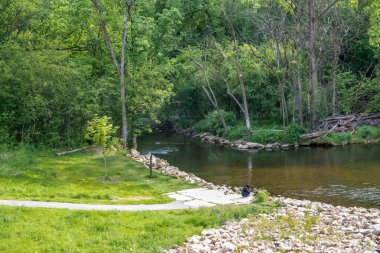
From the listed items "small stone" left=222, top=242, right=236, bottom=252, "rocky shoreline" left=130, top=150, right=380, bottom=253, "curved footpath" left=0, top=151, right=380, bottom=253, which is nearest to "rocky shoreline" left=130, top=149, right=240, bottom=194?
"curved footpath" left=0, top=151, right=380, bottom=253

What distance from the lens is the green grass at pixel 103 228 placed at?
591 inches

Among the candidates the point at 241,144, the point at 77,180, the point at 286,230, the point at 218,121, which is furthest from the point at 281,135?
the point at 286,230

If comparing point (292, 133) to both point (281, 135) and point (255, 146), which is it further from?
point (255, 146)

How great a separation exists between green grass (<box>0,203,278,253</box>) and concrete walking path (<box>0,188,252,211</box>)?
94 cm

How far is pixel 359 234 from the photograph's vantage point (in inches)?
643

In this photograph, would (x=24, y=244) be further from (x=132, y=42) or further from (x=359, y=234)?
(x=132, y=42)

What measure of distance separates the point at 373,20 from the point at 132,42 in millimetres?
18527

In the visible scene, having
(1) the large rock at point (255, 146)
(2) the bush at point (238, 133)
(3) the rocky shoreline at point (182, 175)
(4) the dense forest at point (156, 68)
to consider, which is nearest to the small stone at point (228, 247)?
(3) the rocky shoreline at point (182, 175)

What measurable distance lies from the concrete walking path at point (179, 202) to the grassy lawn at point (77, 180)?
2.16ft

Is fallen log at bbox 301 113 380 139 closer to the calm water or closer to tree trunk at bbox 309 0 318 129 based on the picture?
tree trunk at bbox 309 0 318 129

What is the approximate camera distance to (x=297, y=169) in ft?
109

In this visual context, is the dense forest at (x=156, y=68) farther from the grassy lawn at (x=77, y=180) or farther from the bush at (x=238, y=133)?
the grassy lawn at (x=77, y=180)

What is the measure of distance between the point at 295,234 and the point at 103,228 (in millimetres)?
6145

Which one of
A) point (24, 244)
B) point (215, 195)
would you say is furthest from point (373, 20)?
point (24, 244)
